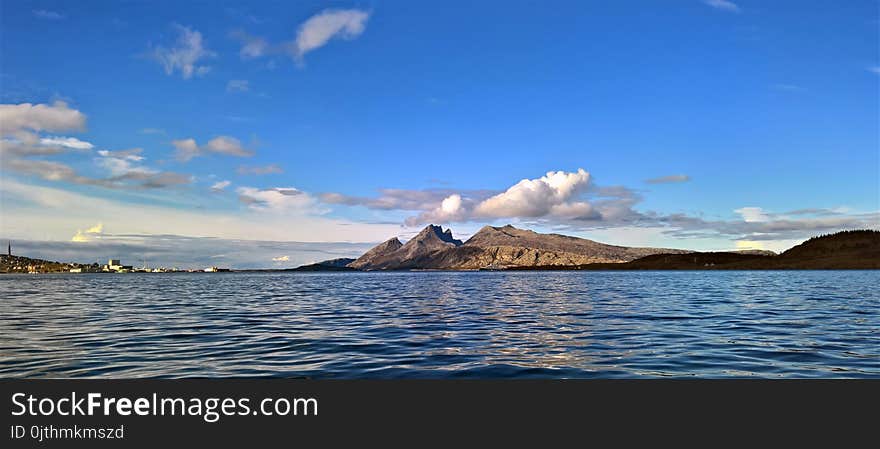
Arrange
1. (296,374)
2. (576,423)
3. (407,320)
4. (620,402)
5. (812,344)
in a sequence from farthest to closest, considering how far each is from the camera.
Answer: (407,320)
(812,344)
(296,374)
(620,402)
(576,423)

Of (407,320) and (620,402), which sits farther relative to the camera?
(407,320)

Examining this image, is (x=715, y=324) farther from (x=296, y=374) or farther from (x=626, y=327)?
(x=296, y=374)

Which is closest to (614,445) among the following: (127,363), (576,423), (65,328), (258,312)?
(576,423)

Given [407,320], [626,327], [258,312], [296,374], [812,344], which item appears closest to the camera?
[296,374]

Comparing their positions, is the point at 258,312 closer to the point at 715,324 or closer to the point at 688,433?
the point at 715,324

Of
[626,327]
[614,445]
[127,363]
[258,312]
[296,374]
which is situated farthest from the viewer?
[258,312]

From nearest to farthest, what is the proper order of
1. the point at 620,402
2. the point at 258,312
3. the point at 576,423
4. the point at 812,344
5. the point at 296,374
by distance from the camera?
the point at 576,423, the point at 620,402, the point at 296,374, the point at 812,344, the point at 258,312

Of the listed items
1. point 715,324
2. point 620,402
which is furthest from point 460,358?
point 715,324

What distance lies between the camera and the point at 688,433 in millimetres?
12594

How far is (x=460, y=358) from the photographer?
23.7m

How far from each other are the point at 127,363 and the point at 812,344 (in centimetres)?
3248

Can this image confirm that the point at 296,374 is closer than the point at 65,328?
Yes

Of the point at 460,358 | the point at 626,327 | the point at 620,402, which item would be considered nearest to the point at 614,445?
the point at 620,402

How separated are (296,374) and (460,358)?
23.7 ft
